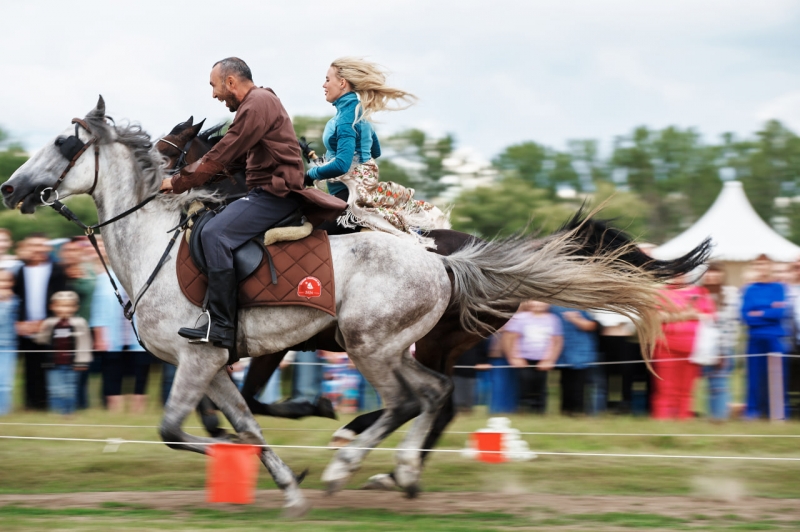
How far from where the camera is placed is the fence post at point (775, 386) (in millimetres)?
8891

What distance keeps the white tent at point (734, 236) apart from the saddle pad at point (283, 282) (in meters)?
10.7

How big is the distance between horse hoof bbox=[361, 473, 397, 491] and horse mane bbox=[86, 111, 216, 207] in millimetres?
2147

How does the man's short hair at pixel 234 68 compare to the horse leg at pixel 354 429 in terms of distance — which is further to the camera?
the horse leg at pixel 354 429

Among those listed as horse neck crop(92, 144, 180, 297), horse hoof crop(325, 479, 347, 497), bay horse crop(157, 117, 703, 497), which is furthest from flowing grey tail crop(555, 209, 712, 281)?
horse neck crop(92, 144, 180, 297)

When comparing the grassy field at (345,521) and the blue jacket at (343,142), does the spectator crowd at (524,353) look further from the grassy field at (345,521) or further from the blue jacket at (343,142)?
the grassy field at (345,521)

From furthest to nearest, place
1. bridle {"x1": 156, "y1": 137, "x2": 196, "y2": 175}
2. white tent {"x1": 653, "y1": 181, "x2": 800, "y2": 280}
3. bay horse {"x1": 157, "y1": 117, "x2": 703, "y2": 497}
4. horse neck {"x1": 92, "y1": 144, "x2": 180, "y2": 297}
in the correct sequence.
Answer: white tent {"x1": 653, "y1": 181, "x2": 800, "y2": 280}
bay horse {"x1": 157, "y1": 117, "x2": 703, "y2": 497}
bridle {"x1": 156, "y1": 137, "x2": 196, "y2": 175}
horse neck {"x1": 92, "y1": 144, "x2": 180, "y2": 297}

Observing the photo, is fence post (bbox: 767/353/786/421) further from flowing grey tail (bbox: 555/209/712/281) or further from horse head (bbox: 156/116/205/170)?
horse head (bbox: 156/116/205/170)

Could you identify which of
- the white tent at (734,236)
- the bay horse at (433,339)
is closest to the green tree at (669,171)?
the white tent at (734,236)

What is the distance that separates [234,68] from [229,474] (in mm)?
2384

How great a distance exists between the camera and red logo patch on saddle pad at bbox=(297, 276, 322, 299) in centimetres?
547

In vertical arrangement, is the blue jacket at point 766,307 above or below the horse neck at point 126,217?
below

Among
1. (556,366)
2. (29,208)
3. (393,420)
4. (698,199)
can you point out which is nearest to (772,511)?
(393,420)

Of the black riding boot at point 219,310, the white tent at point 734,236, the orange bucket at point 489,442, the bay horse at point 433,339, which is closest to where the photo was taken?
the black riding boot at point 219,310

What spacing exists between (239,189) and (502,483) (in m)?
2.73
